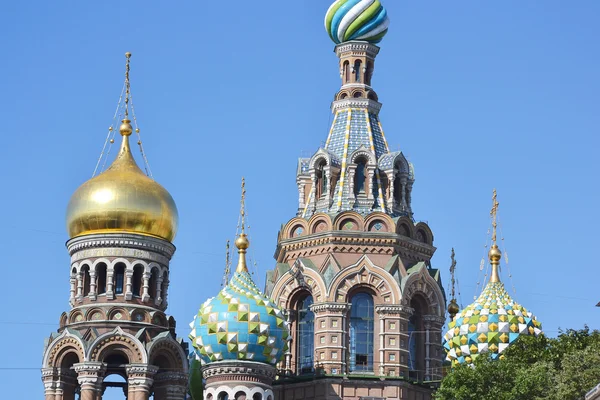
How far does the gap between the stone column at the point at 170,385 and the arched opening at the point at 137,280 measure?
216 cm

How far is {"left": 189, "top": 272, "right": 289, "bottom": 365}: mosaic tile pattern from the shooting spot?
48219 millimetres

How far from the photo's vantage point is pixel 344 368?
50.2 metres

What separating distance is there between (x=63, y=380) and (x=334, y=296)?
7145 mm

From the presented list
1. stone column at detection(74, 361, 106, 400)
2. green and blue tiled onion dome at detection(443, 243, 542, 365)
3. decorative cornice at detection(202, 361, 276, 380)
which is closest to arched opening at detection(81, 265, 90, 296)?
stone column at detection(74, 361, 106, 400)

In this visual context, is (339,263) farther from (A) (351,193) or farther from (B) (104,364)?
(B) (104,364)

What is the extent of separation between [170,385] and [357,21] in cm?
1160

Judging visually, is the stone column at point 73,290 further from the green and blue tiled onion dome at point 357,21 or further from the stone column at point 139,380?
the green and blue tiled onion dome at point 357,21

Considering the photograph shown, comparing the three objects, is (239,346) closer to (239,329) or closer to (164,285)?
(239,329)

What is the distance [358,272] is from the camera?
5116 cm

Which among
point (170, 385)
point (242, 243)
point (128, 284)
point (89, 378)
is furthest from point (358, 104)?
point (89, 378)

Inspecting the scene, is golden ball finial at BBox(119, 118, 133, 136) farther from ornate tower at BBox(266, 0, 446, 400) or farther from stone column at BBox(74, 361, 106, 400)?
stone column at BBox(74, 361, 106, 400)

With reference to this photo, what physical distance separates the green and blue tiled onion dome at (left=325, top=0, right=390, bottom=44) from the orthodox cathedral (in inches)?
125

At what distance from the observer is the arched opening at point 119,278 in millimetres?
50375

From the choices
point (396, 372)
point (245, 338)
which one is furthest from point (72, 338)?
point (396, 372)
